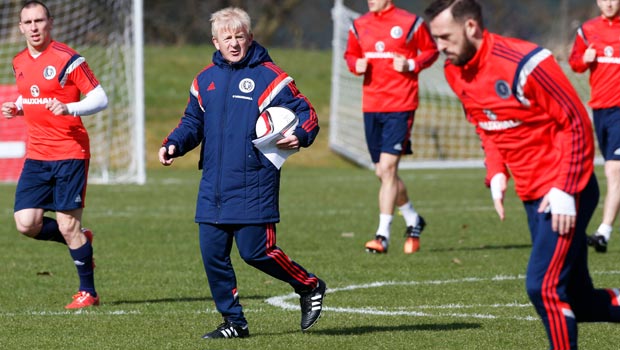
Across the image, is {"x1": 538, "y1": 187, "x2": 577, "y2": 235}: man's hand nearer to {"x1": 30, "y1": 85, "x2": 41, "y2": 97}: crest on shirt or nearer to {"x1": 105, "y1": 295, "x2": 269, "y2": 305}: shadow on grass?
{"x1": 105, "y1": 295, "x2": 269, "y2": 305}: shadow on grass

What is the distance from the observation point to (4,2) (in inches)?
919

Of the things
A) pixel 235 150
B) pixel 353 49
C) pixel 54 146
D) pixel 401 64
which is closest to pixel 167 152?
pixel 235 150

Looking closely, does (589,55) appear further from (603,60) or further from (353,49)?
(353,49)

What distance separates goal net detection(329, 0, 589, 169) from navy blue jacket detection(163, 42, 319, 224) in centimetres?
1666

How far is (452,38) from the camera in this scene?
522 centimetres

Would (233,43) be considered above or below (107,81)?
above

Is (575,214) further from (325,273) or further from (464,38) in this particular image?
(325,273)

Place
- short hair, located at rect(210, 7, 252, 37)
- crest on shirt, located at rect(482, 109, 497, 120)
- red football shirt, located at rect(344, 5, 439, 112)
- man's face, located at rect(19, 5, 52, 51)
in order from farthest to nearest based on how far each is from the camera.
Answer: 1. red football shirt, located at rect(344, 5, 439, 112)
2. man's face, located at rect(19, 5, 52, 51)
3. short hair, located at rect(210, 7, 252, 37)
4. crest on shirt, located at rect(482, 109, 497, 120)

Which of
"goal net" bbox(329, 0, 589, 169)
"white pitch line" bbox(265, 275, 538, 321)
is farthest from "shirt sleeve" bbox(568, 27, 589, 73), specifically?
"goal net" bbox(329, 0, 589, 169)

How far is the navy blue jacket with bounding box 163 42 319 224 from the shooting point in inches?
260

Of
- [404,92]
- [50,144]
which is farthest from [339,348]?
[404,92]

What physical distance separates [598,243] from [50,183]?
15.9ft

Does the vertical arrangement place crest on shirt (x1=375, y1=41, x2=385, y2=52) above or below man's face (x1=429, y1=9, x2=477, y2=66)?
below

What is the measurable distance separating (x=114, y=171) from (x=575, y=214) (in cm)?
1628
